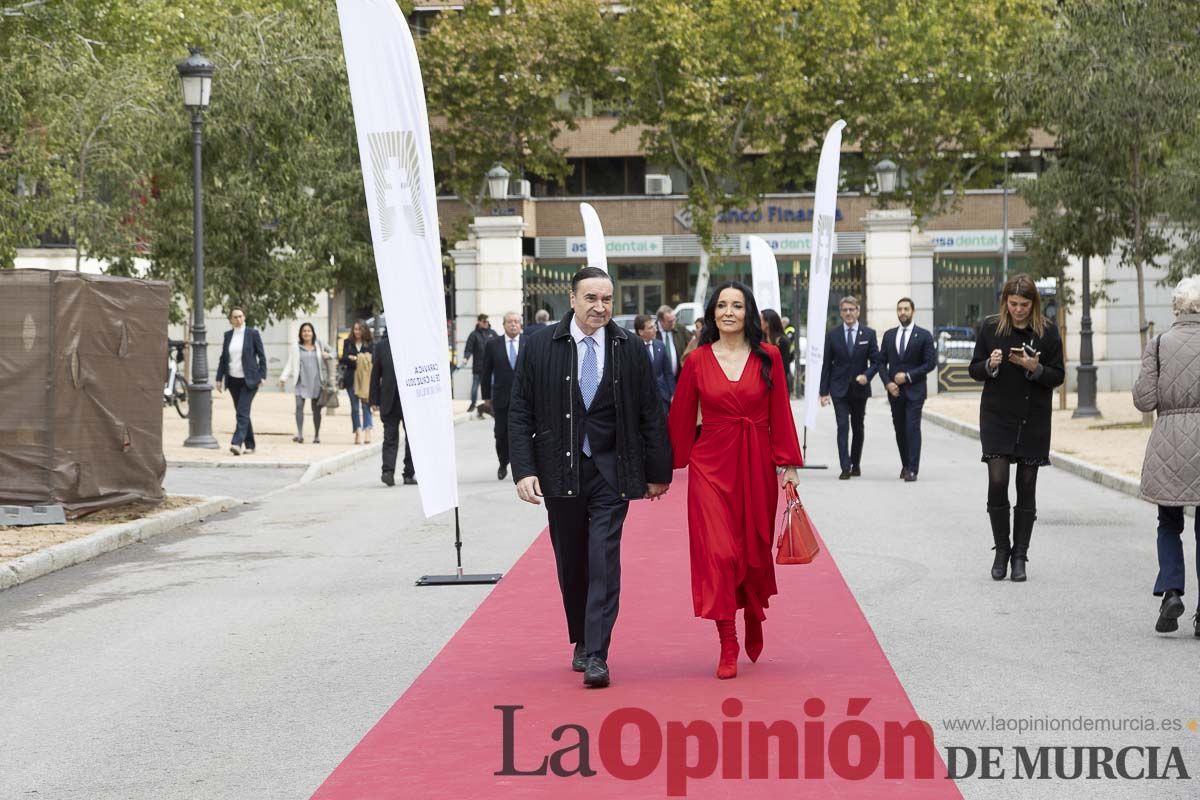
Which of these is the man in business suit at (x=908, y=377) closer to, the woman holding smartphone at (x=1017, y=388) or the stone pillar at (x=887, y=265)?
the woman holding smartphone at (x=1017, y=388)

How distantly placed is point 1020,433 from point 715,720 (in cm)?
463

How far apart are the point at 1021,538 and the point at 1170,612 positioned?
2138mm

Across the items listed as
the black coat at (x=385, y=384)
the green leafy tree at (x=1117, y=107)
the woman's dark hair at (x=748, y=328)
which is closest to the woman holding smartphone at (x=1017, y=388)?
the woman's dark hair at (x=748, y=328)

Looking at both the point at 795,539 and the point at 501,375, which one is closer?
the point at 795,539

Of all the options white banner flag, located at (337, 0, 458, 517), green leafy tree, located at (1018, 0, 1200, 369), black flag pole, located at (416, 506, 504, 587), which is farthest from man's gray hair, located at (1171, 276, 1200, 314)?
green leafy tree, located at (1018, 0, 1200, 369)

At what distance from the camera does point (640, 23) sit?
177ft

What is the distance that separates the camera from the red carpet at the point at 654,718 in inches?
245

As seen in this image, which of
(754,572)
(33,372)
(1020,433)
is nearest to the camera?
(754,572)

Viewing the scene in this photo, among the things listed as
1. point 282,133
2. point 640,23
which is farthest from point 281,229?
point 640,23

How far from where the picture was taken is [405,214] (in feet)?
37.2

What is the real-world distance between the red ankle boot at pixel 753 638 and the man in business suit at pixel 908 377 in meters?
10.5

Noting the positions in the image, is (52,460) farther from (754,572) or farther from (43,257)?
(43,257)

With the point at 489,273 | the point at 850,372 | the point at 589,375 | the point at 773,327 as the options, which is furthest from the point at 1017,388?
the point at 489,273

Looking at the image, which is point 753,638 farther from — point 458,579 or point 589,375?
point 458,579
